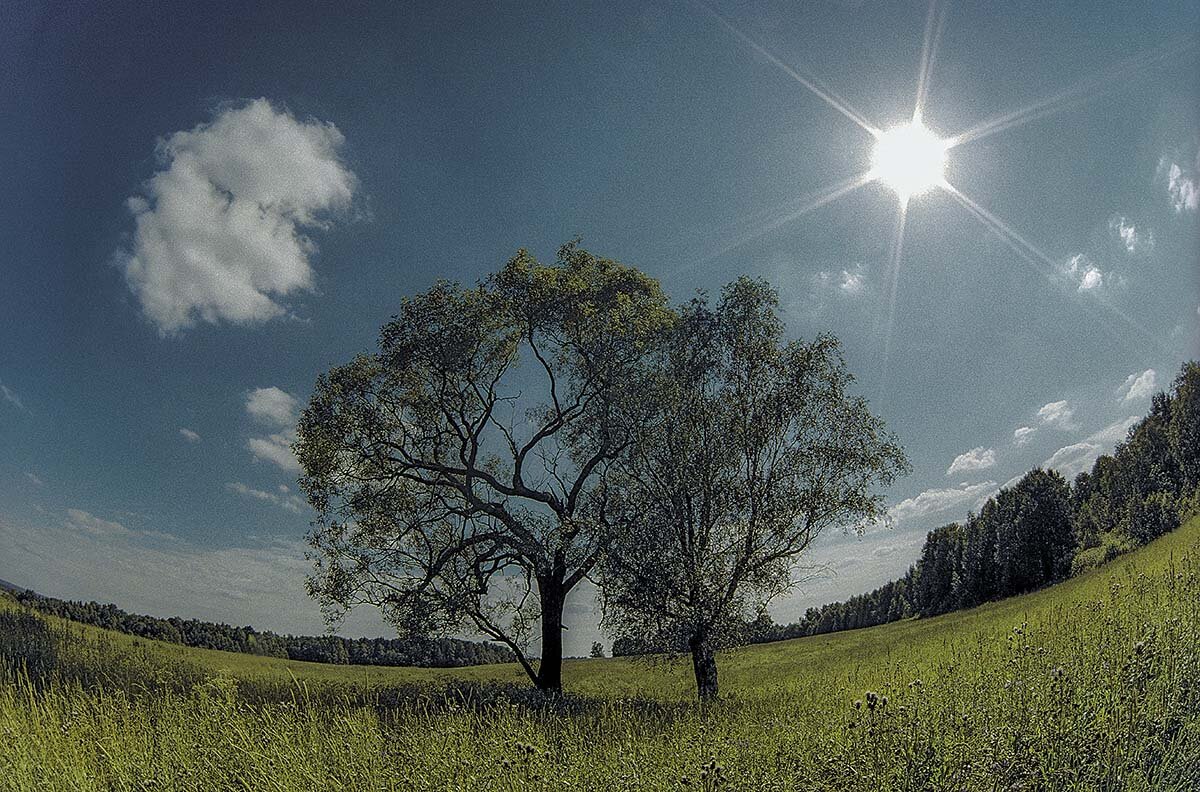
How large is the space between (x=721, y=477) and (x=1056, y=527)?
63485 mm

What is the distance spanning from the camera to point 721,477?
15445mm

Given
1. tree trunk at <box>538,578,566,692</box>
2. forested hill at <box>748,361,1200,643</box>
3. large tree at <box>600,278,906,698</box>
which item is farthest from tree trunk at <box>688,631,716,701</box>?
forested hill at <box>748,361,1200,643</box>

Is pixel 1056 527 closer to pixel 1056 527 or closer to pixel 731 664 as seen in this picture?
pixel 1056 527

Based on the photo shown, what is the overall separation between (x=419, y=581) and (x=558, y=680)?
17.4 ft

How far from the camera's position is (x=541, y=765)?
5969 millimetres

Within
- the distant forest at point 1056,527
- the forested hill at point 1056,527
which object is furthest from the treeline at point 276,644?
the forested hill at point 1056,527

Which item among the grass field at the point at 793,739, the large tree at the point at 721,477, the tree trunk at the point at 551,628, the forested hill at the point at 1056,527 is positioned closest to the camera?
the grass field at the point at 793,739

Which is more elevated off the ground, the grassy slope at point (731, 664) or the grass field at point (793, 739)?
the grass field at point (793, 739)

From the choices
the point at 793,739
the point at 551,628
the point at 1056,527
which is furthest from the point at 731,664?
the point at 1056,527

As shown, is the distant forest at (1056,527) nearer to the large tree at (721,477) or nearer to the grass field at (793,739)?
the large tree at (721,477)

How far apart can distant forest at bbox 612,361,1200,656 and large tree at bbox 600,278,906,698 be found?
16.7 m

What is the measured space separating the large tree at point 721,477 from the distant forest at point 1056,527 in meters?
16.7

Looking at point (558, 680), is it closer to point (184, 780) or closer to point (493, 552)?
point (493, 552)

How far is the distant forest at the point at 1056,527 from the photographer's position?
41.9 m
